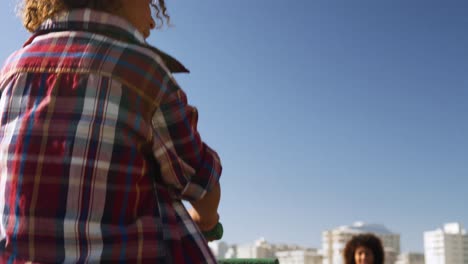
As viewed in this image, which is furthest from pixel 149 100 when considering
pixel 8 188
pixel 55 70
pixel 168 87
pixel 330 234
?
pixel 330 234

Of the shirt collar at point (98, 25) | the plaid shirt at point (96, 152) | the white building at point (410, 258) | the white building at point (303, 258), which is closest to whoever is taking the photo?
the plaid shirt at point (96, 152)

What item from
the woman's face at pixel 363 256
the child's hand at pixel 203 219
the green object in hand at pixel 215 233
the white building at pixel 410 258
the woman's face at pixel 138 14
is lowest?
the white building at pixel 410 258

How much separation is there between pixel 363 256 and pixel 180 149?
4.57m

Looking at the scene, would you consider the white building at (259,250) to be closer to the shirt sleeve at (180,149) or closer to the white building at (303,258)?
the white building at (303,258)

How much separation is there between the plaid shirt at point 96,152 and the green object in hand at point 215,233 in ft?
0.31

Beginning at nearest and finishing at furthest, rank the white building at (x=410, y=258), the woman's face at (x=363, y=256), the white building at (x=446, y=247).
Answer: the woman's face at (x=363, y=256) → the white building at (x=410, y=258) → the white building at (x=446, y=247)

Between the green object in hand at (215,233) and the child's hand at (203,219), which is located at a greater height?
the child's hand at (203,219)

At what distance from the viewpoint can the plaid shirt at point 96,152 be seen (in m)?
0.92

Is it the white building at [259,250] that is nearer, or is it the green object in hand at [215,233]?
the green object in hand at [215,233]

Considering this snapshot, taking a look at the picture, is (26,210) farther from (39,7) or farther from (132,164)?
(39,7)

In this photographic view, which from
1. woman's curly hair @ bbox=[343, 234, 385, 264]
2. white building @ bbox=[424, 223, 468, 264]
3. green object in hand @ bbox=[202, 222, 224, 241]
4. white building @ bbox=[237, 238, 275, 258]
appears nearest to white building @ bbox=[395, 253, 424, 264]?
white building @ bbox=[424, 223, 468, 264]

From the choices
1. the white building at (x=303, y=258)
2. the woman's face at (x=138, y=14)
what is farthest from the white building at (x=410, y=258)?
the woman's face at (x=138, y=14)

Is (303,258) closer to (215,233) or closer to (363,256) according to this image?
(363,256)

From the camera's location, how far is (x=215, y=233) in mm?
1167
